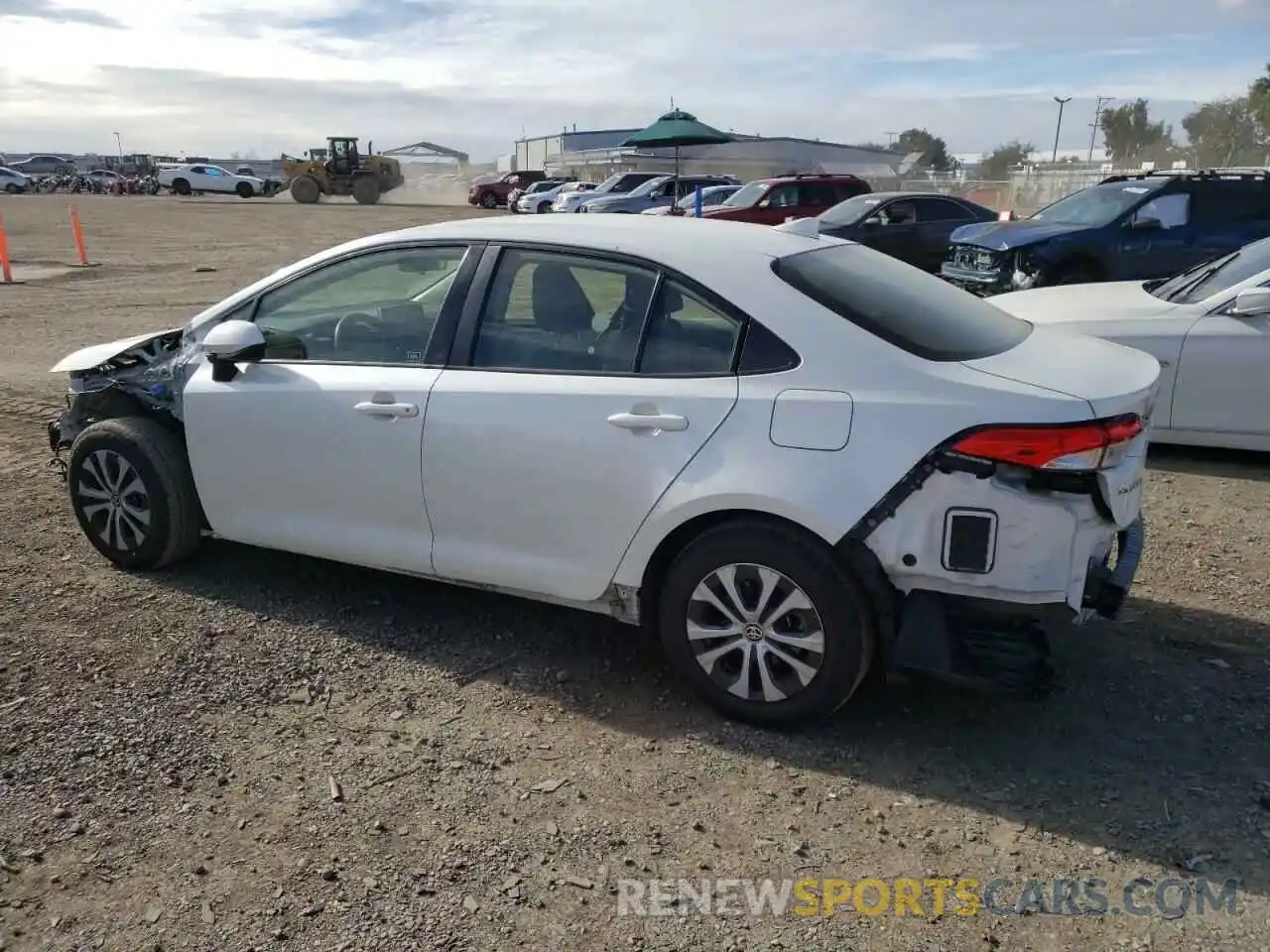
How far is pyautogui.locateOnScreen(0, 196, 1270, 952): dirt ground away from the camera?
260cm

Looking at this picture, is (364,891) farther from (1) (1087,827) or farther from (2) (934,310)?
(2) (934,310)

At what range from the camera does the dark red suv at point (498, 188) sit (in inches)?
1695

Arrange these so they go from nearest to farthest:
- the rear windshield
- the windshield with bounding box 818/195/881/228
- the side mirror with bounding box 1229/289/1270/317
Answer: the rear windshield → the side mirror with bounding box 1229/289/1270/317 → the windshield with bounding box 818/195/881/228

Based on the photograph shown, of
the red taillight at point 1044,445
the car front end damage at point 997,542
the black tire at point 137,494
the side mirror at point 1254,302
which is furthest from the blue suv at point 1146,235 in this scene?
the black tire at point 137,494

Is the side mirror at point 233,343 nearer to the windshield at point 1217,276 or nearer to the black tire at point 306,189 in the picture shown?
the windshield at point 1217,276

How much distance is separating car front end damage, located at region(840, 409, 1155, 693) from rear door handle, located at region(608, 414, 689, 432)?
64cm

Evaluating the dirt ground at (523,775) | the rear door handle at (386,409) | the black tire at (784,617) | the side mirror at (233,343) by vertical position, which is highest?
the side mirror at (233,343)

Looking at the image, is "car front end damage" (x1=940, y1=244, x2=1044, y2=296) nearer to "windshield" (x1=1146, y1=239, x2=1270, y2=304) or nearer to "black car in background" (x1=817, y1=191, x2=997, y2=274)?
"windshield" (x1=1146, y1=239, x2=1270, y2=304)

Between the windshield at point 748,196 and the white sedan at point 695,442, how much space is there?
48.3 ft

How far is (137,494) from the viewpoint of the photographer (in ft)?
14.7

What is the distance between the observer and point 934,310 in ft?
11.7

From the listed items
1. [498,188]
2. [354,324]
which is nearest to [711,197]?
[354,324]

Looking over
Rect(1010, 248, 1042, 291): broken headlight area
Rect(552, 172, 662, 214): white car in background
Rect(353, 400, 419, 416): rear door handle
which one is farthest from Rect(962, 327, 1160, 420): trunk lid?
Rect(552, 172, 662, 214): white car in background

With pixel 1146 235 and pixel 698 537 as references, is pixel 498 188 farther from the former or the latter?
pixel 698 537
